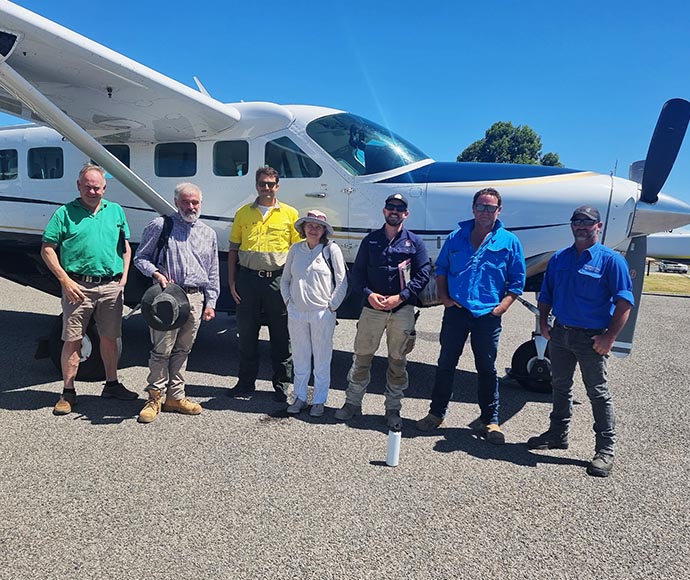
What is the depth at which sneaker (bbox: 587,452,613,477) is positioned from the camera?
322 centimetres

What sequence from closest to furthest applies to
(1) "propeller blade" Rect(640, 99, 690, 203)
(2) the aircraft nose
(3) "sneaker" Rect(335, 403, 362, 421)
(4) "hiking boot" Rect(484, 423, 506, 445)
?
(4) "hiking boot" Rect(484, 423, 506, 445) < (3) "sneaker" Rect(335, 403, 362, 421) < (1) "propeller blade" Rect(640, 99, 690, 203) < (2) the aircraft nose

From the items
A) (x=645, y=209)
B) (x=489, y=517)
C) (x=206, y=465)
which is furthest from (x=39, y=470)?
(x=645, y=209)

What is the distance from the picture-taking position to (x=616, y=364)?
648cm

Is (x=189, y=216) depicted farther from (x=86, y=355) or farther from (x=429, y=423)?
(x=429, y=423)

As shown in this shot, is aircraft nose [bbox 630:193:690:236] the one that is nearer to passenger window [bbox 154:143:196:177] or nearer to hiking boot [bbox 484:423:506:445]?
hiking boot [bbox 484:423:506:445]

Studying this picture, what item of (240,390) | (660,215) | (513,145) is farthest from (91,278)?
(513,145)

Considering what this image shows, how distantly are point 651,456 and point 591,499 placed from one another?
1013 mm

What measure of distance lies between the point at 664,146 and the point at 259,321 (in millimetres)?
3913

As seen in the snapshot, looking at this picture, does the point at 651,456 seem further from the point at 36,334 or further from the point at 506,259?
the point at 36,334

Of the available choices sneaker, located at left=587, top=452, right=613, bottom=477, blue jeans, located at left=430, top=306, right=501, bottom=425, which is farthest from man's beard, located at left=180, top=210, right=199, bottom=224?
sneaker, located at left=587, top=452, right=613, bottom=477

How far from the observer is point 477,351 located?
370 cm

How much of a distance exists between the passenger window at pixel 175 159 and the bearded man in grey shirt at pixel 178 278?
1.65m

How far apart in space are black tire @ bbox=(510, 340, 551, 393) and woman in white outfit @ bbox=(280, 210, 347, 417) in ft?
7.44

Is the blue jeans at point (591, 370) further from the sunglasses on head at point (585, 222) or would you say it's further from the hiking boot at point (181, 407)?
the hiking boot at point (181, 407)
